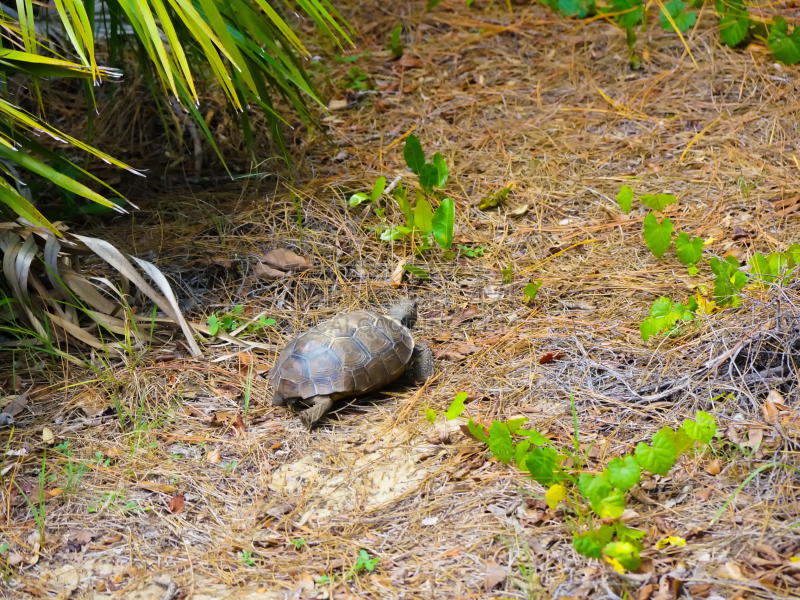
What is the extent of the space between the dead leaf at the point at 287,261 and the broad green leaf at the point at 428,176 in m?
0.74

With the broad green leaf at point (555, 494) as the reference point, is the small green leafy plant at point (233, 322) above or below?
below

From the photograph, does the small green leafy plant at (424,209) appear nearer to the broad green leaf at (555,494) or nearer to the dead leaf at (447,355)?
the dead leaf at (447,355)

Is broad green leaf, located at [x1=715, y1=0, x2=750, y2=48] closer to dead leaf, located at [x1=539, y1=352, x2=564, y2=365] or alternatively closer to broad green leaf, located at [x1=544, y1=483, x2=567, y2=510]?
dead leaf, located at [x1=539, y1=352, x2=564, y2=365]

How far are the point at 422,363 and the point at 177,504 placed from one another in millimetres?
1108

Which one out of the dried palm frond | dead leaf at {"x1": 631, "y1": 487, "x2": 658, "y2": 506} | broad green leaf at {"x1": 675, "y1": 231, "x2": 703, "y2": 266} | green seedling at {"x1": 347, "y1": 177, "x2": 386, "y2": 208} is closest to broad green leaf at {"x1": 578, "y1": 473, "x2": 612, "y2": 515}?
dead leaf at {"x1": 631, "y1": 487, "x2": 658, "y2": 506}

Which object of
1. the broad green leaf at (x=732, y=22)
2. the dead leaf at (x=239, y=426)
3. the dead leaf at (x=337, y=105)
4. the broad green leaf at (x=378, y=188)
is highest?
the broad green leaf at (x=732, y=22)

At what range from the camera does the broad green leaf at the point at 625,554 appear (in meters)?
1.87

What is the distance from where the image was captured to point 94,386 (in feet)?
9.55

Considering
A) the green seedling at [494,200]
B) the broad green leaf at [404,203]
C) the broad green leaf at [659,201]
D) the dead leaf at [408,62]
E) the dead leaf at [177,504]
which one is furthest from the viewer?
the dead leaf at [408,62]

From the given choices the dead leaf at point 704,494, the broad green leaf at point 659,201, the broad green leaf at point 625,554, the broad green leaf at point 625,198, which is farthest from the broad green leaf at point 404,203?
the broad green leaf at point 625,554

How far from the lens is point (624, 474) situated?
1.98 m

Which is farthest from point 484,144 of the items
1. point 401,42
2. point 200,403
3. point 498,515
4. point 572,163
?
point 498,515

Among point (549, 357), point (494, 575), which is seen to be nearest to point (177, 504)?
point (494, 575)

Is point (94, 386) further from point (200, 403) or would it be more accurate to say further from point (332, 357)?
point (332, 357)
